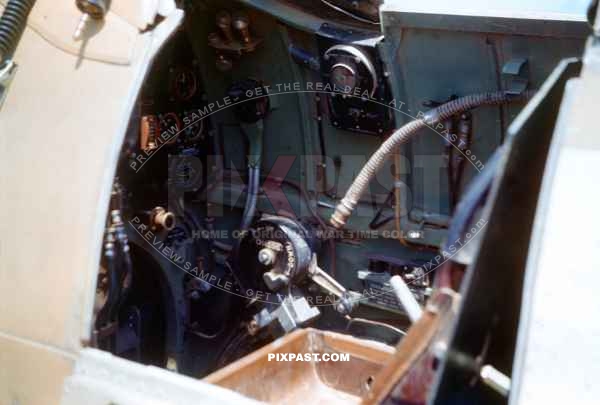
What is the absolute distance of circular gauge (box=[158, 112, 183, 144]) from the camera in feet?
6.84

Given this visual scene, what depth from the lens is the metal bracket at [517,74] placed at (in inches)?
68.7

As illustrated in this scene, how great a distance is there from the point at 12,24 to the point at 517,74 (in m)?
1.13

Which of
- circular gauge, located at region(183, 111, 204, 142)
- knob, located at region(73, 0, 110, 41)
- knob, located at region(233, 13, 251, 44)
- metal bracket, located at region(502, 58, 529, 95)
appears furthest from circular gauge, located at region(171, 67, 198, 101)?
metal bracket, located at region(502, 58, 529, 95)

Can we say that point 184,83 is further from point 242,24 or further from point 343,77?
point 343,77

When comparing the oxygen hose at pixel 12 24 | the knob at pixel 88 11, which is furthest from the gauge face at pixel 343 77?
the oxygen hose at pixel 12 24

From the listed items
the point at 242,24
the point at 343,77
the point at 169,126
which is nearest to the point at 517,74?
the point at 343,77

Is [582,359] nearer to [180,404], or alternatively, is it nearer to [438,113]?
[180,404]

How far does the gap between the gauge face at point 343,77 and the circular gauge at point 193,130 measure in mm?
474

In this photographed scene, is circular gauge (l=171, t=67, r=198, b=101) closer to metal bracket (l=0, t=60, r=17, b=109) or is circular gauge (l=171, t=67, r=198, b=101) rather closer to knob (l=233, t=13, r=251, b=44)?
knob (l=233, t=13, r=251, b=44)

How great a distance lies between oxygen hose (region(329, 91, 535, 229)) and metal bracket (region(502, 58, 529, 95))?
1cm

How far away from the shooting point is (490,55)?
5.92 feet

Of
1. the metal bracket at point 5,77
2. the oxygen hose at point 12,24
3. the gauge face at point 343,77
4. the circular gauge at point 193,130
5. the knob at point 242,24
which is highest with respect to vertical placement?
the knob at point 242,24

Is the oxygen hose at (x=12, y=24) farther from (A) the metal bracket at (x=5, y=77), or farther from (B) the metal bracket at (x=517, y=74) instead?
(B) the metal bracket at (x=517, y=74)

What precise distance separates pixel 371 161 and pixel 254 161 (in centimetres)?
54
